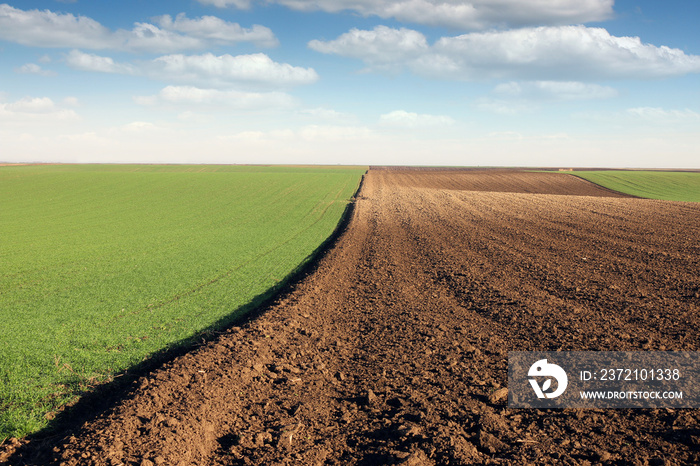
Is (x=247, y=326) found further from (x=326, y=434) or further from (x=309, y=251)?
(x=309, y=251)

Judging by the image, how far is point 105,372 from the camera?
24.5 ft

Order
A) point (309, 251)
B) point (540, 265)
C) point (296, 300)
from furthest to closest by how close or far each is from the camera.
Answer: point (309, 251)
point (540, 265)
point (296, 300)

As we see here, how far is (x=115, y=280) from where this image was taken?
13867 mm

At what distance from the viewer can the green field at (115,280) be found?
756 centimetres

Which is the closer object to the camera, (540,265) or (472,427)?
(472,427)

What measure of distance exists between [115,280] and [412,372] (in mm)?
11064

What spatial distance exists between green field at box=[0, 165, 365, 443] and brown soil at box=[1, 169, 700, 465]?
1.35 metres

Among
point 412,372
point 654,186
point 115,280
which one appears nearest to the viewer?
point 412,372

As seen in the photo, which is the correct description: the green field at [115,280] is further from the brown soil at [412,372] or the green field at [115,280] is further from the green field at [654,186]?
the green field at [654,186]

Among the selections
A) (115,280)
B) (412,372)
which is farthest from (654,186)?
(115,280)

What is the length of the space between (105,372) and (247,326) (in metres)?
2.91

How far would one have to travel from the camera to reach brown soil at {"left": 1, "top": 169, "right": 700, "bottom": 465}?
5113 mm

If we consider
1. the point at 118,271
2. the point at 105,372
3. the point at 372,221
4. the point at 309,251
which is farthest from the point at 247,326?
the point at 372,221

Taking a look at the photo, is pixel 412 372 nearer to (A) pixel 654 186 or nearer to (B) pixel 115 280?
(B) pixel 115 280
